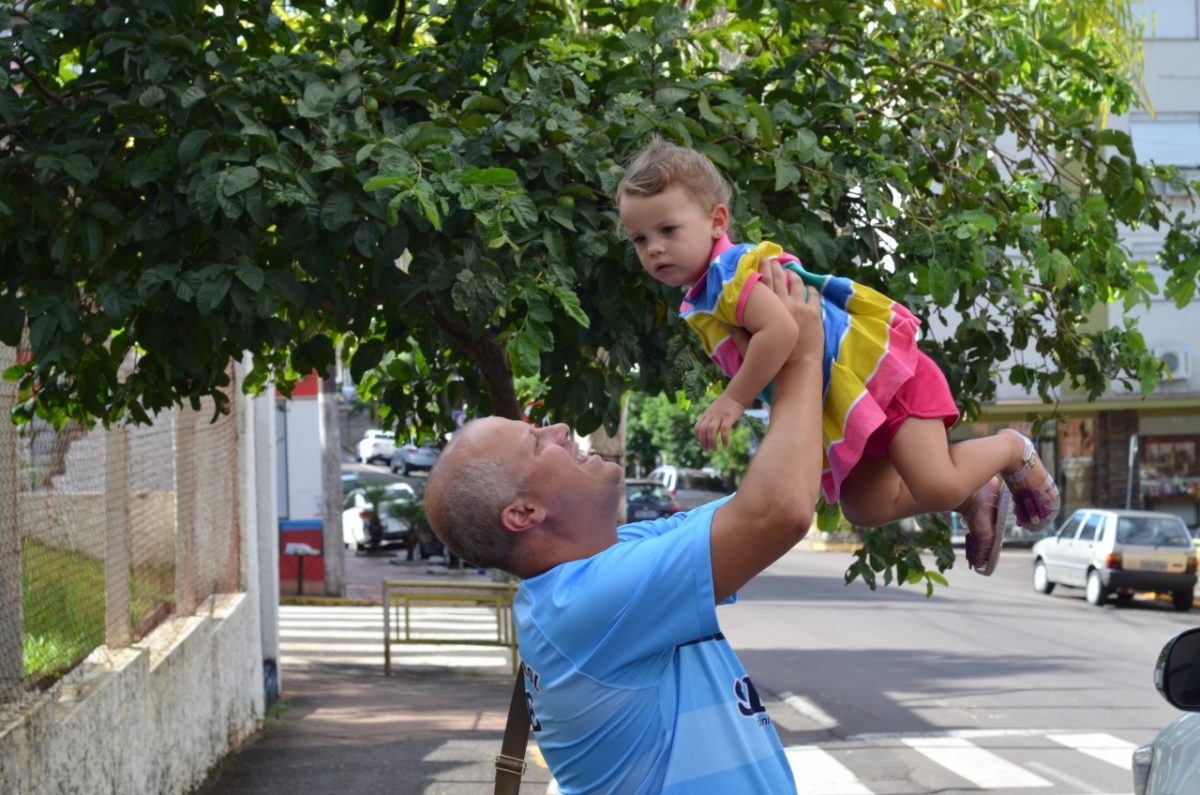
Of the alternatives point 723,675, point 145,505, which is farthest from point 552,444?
point 145,505

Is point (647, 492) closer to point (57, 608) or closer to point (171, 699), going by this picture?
point (171, 699)

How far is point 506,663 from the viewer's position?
17.2m

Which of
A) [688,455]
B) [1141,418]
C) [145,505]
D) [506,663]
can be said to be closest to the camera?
[145,505]

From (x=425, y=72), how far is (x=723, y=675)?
3240 millimetres

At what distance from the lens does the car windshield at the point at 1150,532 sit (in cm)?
2320

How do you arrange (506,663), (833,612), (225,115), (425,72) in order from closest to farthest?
(225,115) < (425,72) < (506,663) < (833,612)

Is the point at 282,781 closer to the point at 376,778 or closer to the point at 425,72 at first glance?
the point at 376,778

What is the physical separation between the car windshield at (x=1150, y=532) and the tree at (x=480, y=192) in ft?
60.5

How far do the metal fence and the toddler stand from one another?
Result: 4.30 m

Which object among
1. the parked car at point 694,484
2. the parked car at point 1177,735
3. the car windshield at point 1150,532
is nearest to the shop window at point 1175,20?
the car windshield at point 1150,532

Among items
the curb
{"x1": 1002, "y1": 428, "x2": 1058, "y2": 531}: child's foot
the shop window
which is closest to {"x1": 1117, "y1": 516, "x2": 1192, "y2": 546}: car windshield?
the curb

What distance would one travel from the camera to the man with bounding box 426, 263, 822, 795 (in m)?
2.27

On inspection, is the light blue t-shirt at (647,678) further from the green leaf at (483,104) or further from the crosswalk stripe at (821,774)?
the crosswalk stripe at (821,774)

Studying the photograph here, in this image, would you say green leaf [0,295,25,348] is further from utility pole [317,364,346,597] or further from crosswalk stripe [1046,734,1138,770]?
utility pole [317,364,346,597]
